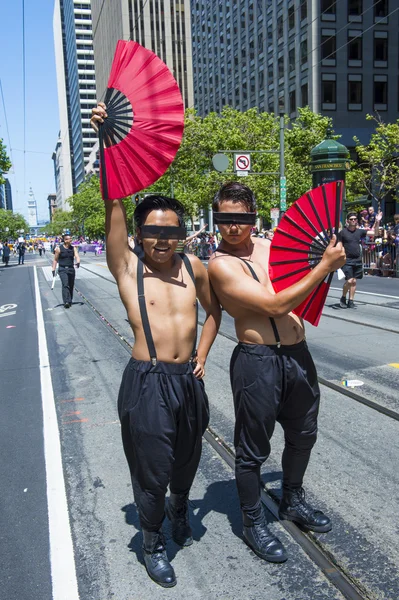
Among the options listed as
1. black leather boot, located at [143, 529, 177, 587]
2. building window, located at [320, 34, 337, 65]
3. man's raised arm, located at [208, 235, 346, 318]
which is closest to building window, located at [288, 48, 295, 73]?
building window, located at [320, 34, 337, 65]

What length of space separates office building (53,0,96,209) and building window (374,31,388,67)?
8478 centimetres

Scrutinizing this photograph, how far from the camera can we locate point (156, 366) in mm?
2650

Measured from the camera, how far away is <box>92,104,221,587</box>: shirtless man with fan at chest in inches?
103

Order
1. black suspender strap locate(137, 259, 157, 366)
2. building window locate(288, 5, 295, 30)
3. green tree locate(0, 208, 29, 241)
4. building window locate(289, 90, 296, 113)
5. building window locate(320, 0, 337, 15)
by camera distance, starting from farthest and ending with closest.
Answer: green tree locate(0, 208, 29, 241)
building window locate(289, 90, 296, 113)
building window locate(288, 5, 295, 30)
building window locate(320, 0, 337, 15)
black suspender strap locate(137, 259, 157, 366)

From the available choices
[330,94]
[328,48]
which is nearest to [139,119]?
[330,94]

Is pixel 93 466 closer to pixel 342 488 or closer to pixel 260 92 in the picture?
pixel 342 488

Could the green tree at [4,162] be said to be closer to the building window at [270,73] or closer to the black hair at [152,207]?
the building window at [270,73]

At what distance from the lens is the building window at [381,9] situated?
44.6 m

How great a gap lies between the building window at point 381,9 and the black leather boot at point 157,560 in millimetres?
50400

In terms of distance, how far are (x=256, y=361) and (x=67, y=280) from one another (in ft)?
38.3

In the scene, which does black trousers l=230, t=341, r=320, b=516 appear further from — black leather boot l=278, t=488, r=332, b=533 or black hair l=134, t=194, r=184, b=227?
black hair l=134, t=194, r=184, b=227

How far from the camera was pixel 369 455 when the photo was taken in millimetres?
4055

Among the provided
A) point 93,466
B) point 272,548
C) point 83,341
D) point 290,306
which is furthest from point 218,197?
point 83,341

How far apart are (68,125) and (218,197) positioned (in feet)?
623
